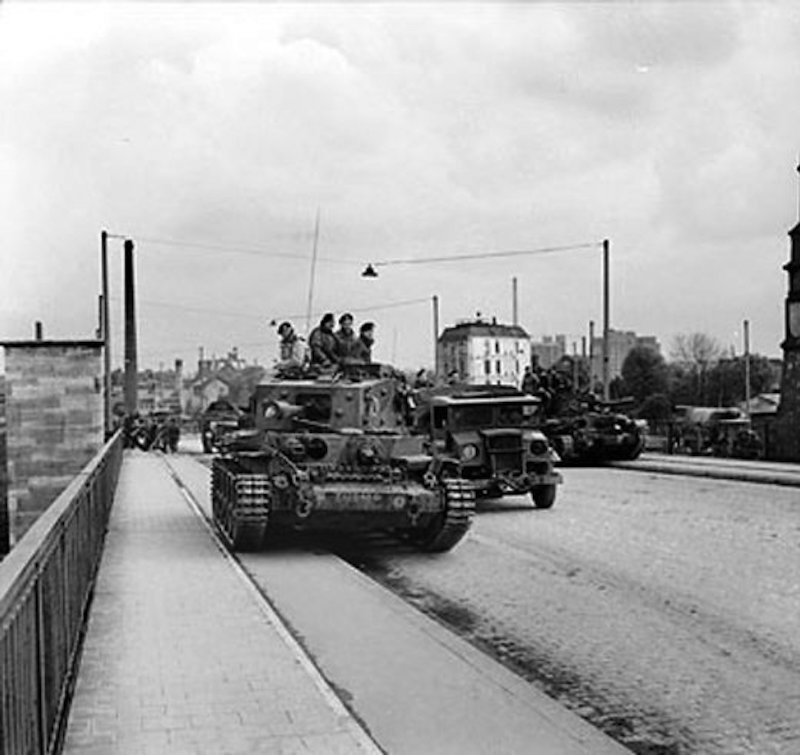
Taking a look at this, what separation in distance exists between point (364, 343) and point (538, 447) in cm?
285

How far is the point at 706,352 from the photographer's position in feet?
216

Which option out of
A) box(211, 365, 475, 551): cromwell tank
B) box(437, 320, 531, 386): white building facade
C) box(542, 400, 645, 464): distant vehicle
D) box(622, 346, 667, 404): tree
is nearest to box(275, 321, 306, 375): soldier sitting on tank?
box(211, 365, 475, 551): cromwell tank

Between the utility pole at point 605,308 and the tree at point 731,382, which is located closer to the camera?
the utility pole at point 605,308

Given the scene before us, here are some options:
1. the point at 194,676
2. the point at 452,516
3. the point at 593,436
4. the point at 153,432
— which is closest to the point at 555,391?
the point at 593,436

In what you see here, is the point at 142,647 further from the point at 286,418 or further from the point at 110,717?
the point at 286,418

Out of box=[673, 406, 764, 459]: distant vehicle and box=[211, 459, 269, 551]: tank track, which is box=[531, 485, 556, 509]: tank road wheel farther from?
box=[673, 406, 764, 459]: distant vehicle

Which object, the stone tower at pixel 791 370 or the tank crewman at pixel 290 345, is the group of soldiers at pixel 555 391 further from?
the tank crewman at pixel 290 345

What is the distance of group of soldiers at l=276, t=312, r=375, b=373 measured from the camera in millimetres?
14938

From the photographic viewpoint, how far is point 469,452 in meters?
16.8

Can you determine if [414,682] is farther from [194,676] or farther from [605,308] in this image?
[605,308]

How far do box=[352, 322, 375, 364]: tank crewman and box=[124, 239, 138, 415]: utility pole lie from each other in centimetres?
3066

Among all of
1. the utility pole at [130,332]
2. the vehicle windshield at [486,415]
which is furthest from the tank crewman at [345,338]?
the utility pole at [130,332]

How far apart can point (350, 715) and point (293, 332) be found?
10.3 meters

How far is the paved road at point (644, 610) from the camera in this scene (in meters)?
6.04
